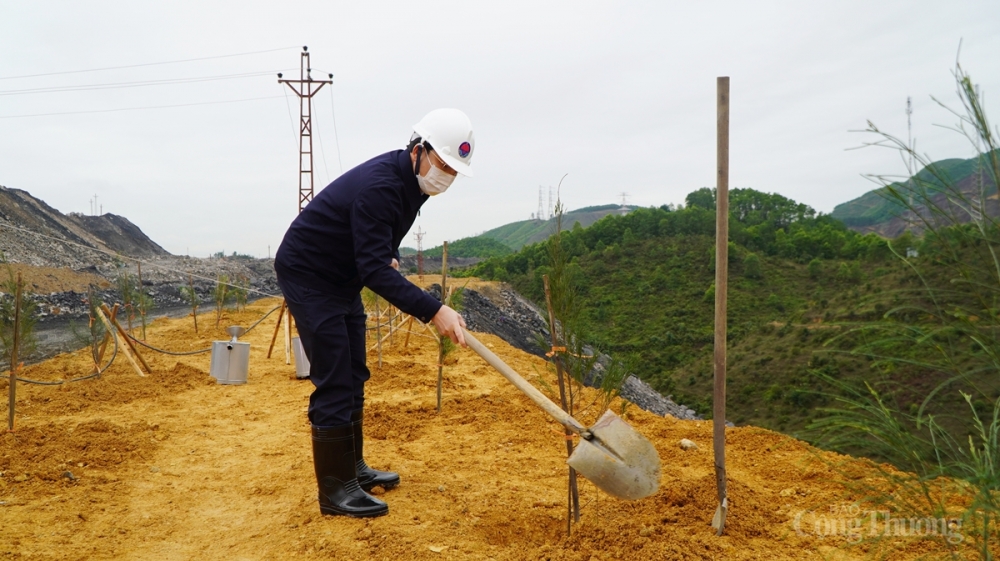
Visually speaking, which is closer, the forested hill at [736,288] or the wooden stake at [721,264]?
the wooden stake at [721,264]

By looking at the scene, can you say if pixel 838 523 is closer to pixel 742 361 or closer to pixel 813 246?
pixel 742 361

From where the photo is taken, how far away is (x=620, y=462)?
125 inches

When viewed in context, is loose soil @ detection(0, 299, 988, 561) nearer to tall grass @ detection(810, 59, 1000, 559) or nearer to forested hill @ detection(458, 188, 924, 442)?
tall grass @ detection(810, 59, 1000, 559)

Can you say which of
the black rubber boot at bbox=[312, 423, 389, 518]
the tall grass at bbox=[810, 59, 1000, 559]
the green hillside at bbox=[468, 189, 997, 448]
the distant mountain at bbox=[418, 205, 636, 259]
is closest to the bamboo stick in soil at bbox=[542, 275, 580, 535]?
the black rubber boot at bbox=[312, 423, 389, 518]

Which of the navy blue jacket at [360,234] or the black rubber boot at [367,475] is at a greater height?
the navy blue jacket at [360,234]

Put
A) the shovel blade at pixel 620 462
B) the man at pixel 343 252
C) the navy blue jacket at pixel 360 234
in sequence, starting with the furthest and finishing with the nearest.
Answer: the man at pixel 343 252 < the navy blue jacket at pixel 360 234 < the shovel blade at pixel 620 462

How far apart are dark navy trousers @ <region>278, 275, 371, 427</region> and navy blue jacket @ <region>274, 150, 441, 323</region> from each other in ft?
0.28

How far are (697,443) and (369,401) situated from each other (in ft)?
11.2

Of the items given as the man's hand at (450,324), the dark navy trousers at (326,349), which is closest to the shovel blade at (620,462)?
the man's hand at (450,324)

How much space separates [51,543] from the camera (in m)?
3.65

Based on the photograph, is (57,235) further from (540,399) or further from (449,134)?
(540,399)

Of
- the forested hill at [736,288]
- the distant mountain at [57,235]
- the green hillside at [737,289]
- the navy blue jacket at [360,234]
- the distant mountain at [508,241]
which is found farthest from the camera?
the distant mountain at [508,241]

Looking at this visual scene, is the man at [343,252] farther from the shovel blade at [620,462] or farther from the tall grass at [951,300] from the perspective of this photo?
the tall grass at [951,300]

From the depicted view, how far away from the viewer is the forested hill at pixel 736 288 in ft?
113
